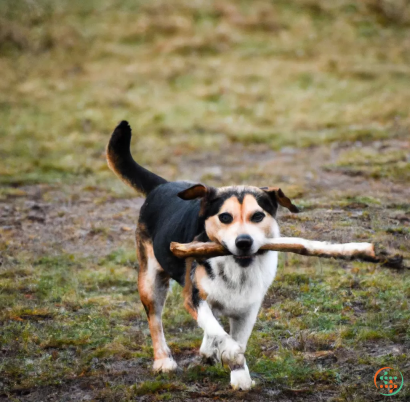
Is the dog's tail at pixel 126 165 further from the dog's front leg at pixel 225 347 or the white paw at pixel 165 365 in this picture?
the dog's front leg at pixel 225 347

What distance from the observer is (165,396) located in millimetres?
4352

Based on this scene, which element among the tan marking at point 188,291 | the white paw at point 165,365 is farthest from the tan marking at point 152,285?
the tan marking at point 188,291

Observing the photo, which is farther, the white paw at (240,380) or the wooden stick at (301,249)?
the white paw at (240,380)

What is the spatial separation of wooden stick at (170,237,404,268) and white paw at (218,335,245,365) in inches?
23.2

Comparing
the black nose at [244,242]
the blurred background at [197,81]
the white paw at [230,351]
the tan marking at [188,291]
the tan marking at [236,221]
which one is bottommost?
the white paw at [230,351]

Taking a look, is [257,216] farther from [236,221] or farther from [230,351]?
[230,351]

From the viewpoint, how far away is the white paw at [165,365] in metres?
4.81

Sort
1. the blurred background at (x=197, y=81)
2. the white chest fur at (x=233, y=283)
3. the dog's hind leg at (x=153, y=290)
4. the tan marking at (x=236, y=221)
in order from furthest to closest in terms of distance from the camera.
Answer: the blurred background at (x=197, y=81) < the dog's hind leg at (x=153, y=290) < the white chest fur at (x=233, y=283) < the tan marking at (x=236, y=221)

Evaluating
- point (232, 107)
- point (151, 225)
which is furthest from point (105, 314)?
point (232, 107)

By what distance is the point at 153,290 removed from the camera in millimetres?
5281

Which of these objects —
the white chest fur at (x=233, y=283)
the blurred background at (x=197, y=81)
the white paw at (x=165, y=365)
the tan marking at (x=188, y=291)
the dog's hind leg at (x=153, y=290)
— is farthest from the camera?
the blurred background at (x=197, y=81)

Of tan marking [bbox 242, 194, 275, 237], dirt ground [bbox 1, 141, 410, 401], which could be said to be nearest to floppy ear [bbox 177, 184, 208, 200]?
tan marking [bbox 242, 194, 275, 237]

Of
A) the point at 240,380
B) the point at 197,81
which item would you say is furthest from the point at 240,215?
the point at 197,81

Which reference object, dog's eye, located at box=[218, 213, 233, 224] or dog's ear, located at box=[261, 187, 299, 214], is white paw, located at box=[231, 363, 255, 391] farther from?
dog's ear, located at box=[261, 187, 299, 214]
